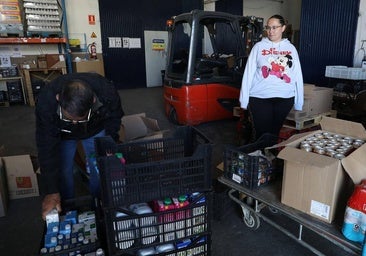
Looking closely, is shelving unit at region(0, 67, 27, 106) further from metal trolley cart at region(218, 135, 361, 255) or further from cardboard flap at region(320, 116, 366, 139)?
cardboard flap at region(320, 116, 366, 139)

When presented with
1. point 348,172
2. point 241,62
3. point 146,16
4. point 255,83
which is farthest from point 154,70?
point 348,172

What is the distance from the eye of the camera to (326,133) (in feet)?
5.97

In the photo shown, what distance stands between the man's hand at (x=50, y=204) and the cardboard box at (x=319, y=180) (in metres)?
1.14

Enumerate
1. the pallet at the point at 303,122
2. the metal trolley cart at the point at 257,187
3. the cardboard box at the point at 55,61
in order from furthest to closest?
the cardboard box at the point at 55,61, the pallet at the point at 303,122, the metal trolley cart at the point at 257,187

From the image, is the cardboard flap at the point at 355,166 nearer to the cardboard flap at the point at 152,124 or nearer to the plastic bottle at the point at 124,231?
the plastic bottle at the point at 124,231

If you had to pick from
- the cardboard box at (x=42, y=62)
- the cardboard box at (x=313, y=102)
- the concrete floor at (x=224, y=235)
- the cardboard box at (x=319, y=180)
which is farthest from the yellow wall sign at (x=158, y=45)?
the cardboard box at (x=319, y=180)

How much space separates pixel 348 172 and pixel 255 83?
1.20m

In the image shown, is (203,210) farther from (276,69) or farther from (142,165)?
(276,69)

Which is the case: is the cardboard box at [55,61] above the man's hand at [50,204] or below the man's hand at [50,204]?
above

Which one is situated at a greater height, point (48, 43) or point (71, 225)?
point (48, 43)

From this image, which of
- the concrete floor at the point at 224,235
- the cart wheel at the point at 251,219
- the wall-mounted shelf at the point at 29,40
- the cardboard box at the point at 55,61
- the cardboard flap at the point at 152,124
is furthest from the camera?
the cardboard box at the point at 55,61

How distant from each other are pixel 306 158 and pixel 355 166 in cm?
21

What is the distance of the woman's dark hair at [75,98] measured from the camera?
1247 mm

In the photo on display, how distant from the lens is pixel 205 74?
14.9 feet
